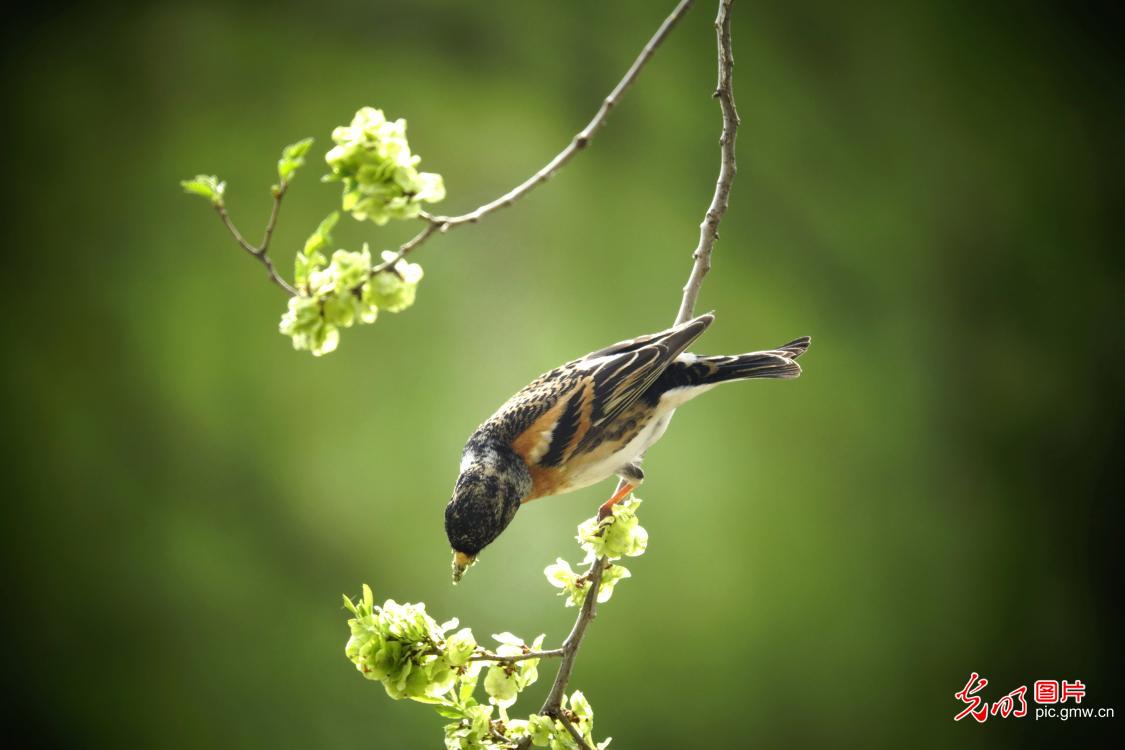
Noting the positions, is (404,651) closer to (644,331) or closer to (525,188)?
(525,188)

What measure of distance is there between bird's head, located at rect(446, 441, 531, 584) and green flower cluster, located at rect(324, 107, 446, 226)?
580 mm

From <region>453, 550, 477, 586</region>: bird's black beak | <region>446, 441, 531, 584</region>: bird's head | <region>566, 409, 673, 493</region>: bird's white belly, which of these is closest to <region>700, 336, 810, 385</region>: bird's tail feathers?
<region>566, 409, 673, 493</region>: bird's white belly

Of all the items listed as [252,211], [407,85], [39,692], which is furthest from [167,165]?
[39,692]

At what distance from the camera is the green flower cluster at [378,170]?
95cm

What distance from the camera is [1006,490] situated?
3.28 m

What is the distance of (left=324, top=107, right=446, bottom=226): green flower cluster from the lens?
3.11 ft

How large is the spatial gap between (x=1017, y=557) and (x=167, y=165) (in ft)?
10.8

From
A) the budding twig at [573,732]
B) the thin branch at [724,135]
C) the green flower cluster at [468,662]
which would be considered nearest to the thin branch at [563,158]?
the thin branch at [724,135]

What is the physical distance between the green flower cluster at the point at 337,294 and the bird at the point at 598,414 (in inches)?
22.2

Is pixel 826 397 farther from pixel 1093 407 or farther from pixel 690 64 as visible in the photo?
pixel 690 64

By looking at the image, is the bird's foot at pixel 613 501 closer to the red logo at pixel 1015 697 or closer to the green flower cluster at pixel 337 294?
the green flower cluster at pixel 337 294

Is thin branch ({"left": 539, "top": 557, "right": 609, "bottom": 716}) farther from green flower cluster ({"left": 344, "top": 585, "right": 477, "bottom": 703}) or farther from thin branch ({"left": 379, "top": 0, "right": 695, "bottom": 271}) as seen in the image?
thin branch ({"left": 379, "top": 0, "right": 695, "bottom": 271})

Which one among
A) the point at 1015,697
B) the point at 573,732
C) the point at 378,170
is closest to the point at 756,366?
the point at 573,732

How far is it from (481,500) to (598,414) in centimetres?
A: 31
